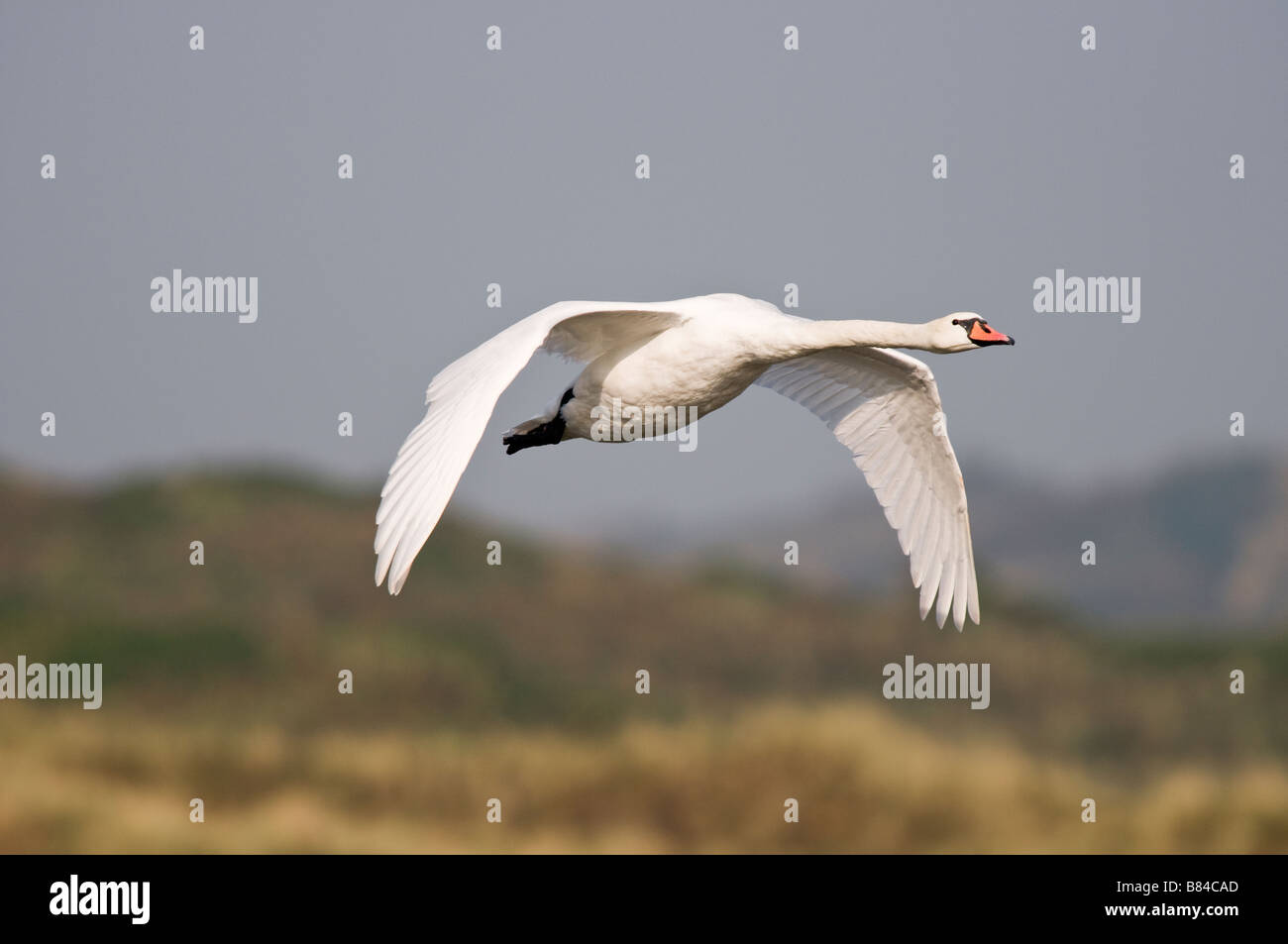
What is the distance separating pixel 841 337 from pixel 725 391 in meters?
0.81

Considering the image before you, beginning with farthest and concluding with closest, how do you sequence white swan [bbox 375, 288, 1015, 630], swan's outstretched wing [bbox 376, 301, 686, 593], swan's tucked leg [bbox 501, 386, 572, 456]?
swan's tucked leg [bbox 501, 386, 572, 456] → white swan [bbox 375, 288, 1015, 630] → swan's outstretched wing [bbox 376, 301, 686, 593]

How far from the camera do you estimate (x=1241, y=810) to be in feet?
68.8

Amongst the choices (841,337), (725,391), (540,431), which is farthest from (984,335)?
(540,431)

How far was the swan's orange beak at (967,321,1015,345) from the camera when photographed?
8859 millimetres

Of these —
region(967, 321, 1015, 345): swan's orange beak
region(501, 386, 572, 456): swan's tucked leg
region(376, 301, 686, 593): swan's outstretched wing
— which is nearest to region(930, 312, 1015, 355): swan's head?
region(967, 321, 1015, 345): swan's orange beak

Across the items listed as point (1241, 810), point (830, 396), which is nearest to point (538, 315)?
point (830, 396)

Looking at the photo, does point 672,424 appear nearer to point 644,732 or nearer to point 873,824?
point 873,824

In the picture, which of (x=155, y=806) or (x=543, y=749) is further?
(x=543, y=749)

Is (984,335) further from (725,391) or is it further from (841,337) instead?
(725,391)

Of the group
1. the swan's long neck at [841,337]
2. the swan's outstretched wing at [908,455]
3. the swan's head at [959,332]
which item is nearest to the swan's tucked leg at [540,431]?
the swan's long neck at [841,337]

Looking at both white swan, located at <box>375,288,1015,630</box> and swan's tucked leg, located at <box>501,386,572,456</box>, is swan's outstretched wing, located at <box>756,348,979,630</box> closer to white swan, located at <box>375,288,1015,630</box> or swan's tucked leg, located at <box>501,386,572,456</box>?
white swan, located at <box>375,288,1015,630</box>

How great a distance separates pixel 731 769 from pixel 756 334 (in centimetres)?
1419

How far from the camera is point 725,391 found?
9398mm

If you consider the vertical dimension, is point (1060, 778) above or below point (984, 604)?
below
